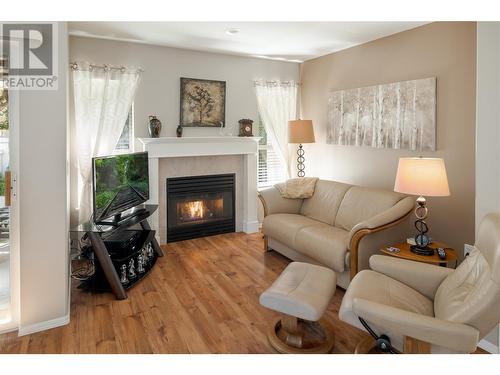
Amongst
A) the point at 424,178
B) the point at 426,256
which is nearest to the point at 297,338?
the point at 426,256

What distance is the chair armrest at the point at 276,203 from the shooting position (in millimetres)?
4293

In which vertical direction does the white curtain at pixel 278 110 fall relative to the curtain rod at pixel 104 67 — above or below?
below

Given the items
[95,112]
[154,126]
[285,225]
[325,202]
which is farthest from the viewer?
[154,126]

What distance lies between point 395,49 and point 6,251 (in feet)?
13.7

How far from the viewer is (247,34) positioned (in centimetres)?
392

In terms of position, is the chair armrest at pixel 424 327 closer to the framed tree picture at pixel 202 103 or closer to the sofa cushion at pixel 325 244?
the sofa cushion at pixel 325 244

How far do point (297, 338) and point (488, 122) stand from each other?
192cm

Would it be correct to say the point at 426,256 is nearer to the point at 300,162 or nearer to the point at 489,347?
the point at 489,347

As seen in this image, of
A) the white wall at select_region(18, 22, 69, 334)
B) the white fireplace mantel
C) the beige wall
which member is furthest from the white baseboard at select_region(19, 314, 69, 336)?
the beige wall

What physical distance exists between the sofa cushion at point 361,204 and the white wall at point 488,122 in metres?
1.09

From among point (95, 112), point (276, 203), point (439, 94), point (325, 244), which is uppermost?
point (439, 94)

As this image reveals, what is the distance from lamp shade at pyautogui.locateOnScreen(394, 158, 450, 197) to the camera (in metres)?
2.70

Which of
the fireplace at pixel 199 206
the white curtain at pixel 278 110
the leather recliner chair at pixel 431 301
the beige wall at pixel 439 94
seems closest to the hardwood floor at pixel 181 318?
the leather recliner chair at pixel 431 301

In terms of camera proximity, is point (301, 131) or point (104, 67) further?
point (301, 131)
